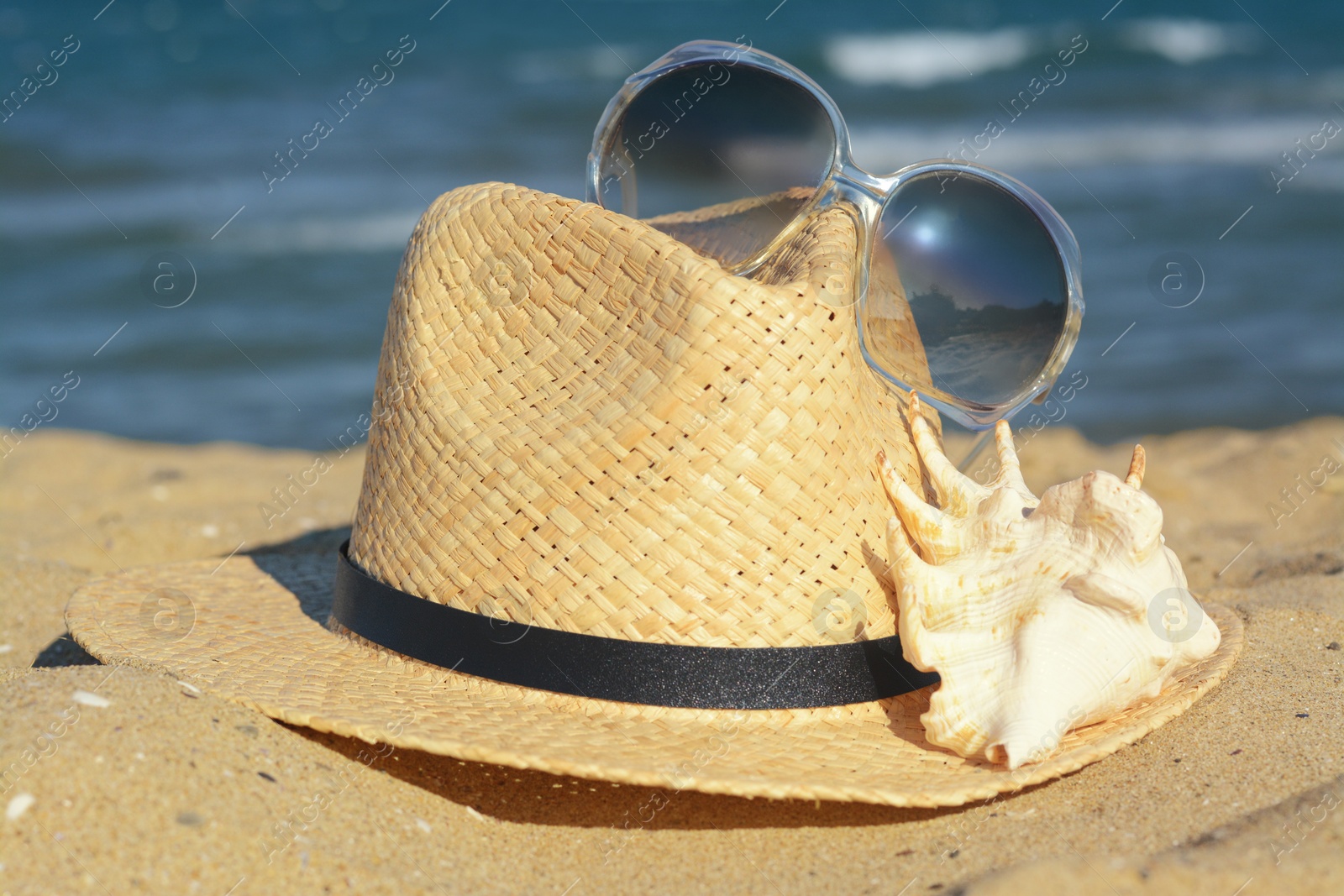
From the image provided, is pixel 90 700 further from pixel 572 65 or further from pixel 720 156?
pixel 572 65

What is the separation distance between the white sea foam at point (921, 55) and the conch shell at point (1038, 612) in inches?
547

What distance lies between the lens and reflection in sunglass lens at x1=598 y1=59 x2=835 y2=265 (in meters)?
2.27

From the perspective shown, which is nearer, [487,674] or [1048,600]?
[1048,600]

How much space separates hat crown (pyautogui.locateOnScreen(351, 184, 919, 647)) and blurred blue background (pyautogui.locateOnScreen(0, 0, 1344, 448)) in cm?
403

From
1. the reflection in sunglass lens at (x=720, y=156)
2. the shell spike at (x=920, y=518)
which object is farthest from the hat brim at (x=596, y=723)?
the reflection in sunglass lens at (x=720, y=156)

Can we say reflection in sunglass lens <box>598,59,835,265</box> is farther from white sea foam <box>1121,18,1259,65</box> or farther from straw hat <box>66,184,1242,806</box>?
white sea foam <box>1121,18,1259,65</box>

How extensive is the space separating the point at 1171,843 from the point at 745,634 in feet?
2.42

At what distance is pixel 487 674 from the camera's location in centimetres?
196

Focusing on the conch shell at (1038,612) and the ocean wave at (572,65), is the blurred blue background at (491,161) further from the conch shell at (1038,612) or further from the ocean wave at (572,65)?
the conch shell at (1038,612)

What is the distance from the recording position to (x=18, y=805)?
1.59 meters

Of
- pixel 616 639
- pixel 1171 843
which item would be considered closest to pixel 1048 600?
pixel 1171 843

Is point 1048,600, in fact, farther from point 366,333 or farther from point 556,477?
point 366,333

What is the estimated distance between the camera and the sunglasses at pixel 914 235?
2102 millimetres

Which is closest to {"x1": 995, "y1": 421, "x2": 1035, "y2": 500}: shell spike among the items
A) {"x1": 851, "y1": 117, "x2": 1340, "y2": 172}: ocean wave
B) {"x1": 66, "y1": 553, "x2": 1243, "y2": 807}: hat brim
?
{"x1": 66, "y1": 553, "x2": 1243, "y2": 807}: hat brim
